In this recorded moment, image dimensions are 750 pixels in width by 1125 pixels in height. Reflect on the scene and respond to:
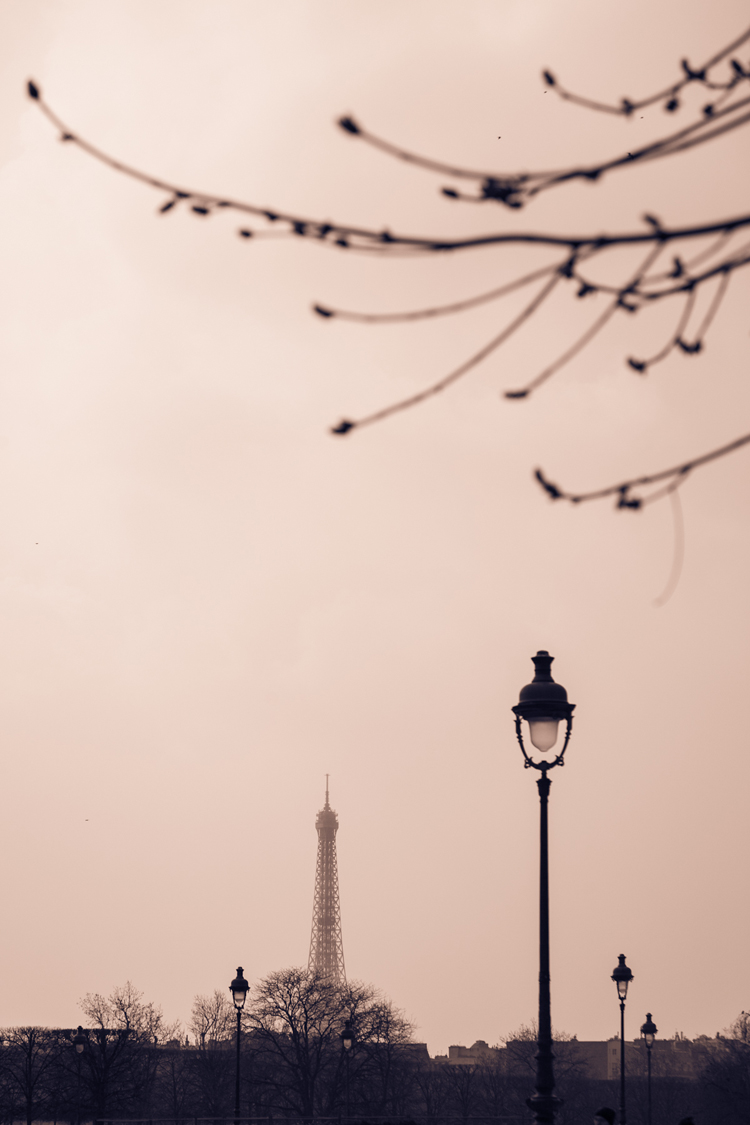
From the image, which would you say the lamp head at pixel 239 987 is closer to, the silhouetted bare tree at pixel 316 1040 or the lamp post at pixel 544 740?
the lamp post at pixel 544 740

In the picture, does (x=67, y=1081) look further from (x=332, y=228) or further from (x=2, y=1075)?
(x=332, y=228)

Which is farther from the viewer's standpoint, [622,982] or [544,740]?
[622,982]

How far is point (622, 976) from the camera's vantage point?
87.1 ft

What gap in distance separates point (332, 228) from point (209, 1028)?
8275 centimetres

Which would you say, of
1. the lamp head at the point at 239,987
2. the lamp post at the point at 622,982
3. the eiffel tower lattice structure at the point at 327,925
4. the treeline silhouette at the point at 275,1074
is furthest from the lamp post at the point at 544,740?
the eiffel tower lattice structure at the point at 327,925

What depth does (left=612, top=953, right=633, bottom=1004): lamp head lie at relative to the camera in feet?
87.2

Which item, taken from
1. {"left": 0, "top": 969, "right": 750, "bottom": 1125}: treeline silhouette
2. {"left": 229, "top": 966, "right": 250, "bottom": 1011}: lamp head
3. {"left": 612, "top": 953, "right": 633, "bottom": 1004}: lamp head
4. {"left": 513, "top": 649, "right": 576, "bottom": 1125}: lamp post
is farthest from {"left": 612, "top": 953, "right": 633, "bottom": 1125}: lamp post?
{"left": 0, "top": 969, "right": 750, "bottom": 1125}: treeline silhouette

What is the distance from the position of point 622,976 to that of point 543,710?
18.1 m

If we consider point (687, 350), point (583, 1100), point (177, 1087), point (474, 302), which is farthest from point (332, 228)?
point (583, 1100)

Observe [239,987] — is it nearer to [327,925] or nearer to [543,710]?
[543,710]

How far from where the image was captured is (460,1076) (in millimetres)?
82375

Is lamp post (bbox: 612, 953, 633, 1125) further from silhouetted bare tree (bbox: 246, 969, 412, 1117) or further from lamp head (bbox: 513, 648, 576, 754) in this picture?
silhouetted bare tree (bbox: 246, 969, 412, 1117)

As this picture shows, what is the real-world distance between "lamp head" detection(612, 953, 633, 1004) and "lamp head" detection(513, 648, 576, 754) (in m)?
17.9

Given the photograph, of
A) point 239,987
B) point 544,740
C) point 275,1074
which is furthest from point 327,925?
point 544,740
